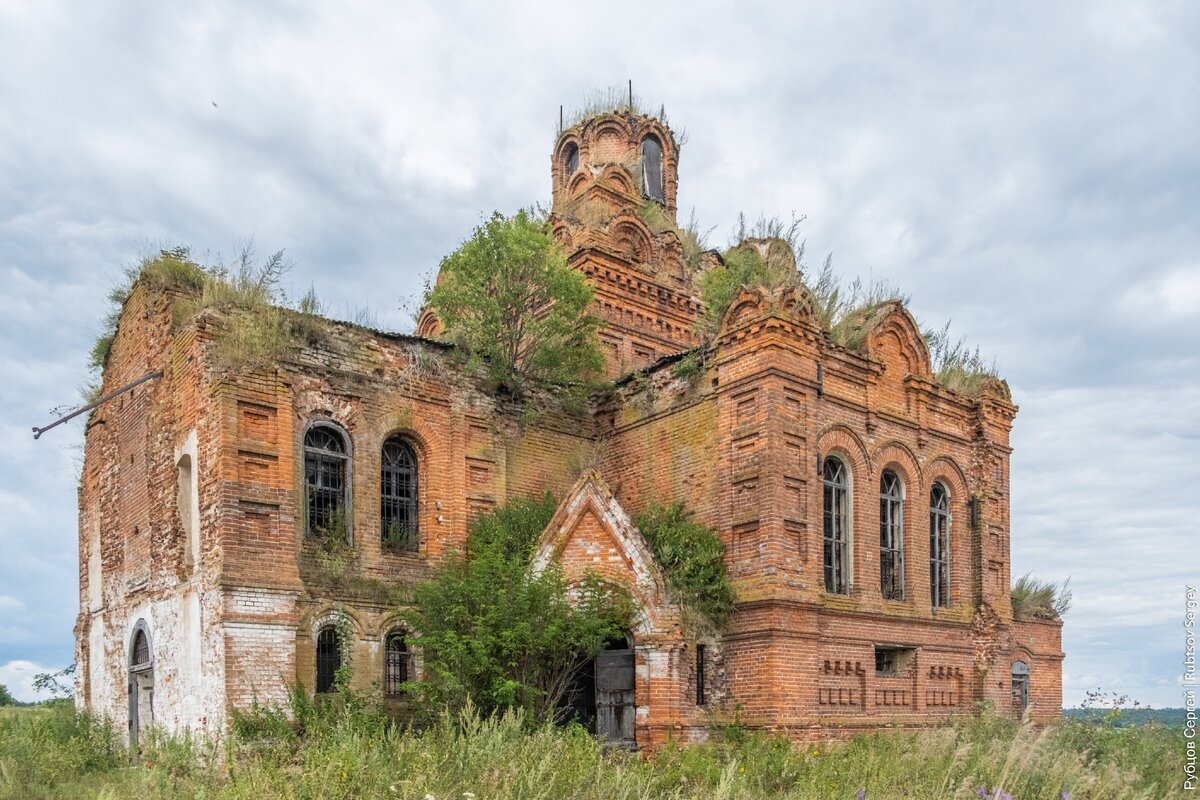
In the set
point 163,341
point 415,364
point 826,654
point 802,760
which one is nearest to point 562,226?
point 415,364

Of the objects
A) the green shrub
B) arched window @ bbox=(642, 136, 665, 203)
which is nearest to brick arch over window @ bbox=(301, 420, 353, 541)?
the green shrub

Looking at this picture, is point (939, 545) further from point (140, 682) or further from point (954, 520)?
point (140, 682)

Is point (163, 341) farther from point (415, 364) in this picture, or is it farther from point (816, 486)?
point (816, 486)

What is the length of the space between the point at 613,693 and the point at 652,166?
14614mm

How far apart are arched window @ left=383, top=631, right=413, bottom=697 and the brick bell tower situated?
749 centimetres

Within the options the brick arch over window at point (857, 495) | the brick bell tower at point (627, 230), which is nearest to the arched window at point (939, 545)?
the brick arch over window at point (857, 495)

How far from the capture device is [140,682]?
14.9 metres

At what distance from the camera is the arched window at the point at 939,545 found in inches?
669

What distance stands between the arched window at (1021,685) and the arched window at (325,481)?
12.1 metres

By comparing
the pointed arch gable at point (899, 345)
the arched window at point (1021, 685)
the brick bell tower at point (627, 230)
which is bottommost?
the arched window at point (1021, 685)

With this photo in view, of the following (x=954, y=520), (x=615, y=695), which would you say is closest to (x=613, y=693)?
(x=615, y=695)

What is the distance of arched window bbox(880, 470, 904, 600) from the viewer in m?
16.2

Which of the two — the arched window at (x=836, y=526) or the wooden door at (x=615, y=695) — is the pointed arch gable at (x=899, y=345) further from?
the wooden door at (x=615, y=695)

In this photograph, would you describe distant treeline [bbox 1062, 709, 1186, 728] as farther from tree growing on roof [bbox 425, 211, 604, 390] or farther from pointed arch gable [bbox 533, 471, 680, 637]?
tree growing on roof [bbox 425, 211, 604, 390]
